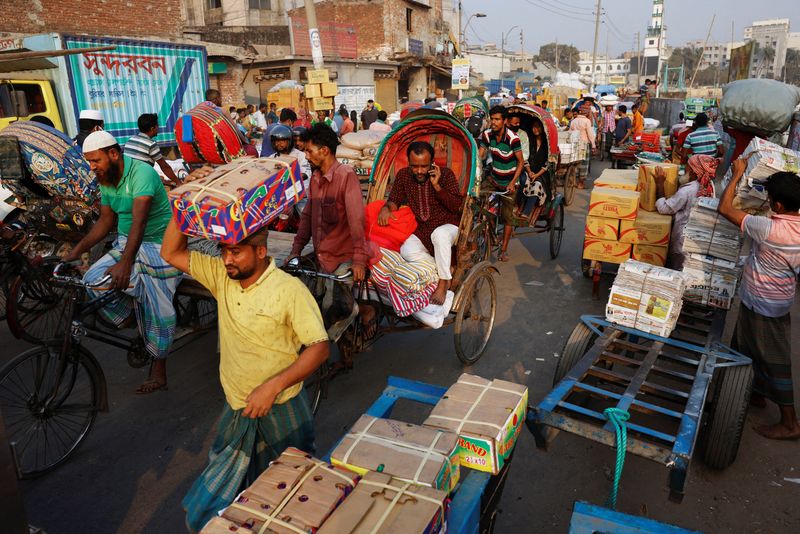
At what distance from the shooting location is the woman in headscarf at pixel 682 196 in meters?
5.62

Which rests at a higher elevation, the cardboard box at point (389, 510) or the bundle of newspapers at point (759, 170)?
the bundle of newspapers at point (759, 170)

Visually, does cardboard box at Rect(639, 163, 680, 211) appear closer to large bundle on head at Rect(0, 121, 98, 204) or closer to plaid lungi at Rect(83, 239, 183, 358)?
plaid lungi at Rect(83, 239, 183, 358)

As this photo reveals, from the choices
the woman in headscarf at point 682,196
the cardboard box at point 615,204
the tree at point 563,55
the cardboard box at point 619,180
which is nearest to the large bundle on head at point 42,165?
the cardboard box at point 615,204

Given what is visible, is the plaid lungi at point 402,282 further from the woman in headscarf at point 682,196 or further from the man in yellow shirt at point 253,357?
the woman in headscarf at point 682,196

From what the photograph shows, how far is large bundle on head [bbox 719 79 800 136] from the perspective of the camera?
4789mm

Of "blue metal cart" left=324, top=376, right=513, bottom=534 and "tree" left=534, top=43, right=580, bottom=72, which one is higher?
"tree" left=534, top=43, right=580, bottom=72

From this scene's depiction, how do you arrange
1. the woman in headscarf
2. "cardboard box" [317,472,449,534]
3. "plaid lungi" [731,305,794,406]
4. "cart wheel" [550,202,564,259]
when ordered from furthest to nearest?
"cart wheel" [550,202,564,259] → the woman in headscarf → "plaid lungi" [731,305,794,406] → "cardboard box" [317,472,449,534]

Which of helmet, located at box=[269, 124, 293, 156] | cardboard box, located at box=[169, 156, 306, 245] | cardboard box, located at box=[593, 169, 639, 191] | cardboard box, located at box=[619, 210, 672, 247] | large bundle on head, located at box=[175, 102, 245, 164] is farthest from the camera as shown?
helmet, located at box=[269, 124, 293, 156]

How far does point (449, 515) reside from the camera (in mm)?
2043

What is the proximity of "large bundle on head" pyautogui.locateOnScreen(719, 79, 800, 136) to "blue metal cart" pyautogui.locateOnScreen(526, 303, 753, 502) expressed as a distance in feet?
6.12

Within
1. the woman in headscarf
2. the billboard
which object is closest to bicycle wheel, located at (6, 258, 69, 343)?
the woman in headscarf

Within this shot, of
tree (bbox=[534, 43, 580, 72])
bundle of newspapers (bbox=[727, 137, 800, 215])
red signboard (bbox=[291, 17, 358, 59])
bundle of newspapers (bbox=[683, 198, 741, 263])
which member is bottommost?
bundle of newspapers (bbox=[683, 198, 741, 263])

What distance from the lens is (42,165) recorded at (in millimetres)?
5215

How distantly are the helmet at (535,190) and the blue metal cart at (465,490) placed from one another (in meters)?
5.46
